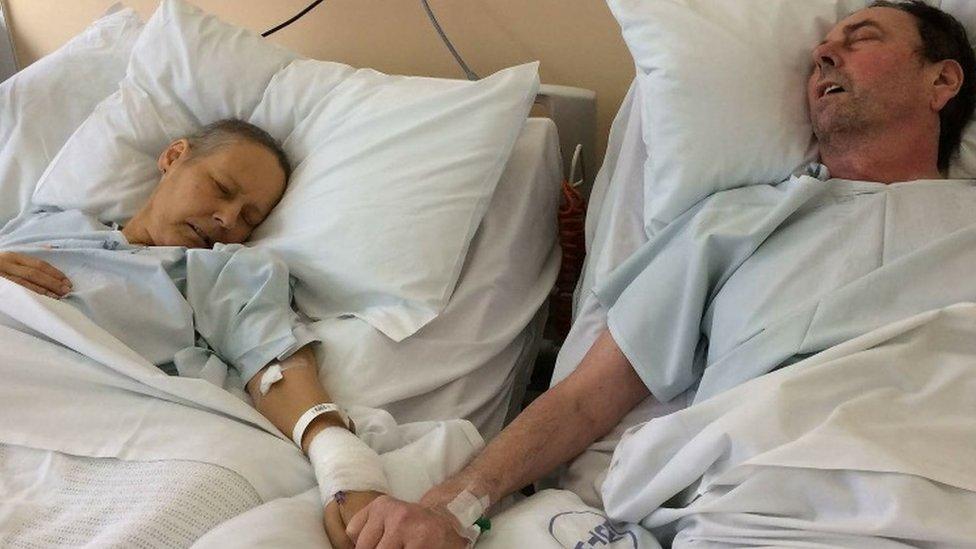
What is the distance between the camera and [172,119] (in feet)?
5.30

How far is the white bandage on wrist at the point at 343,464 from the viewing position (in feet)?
3.23

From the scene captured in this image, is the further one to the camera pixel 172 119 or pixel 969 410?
pixel 172 119

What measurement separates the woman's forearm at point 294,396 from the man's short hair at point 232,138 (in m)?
0.43

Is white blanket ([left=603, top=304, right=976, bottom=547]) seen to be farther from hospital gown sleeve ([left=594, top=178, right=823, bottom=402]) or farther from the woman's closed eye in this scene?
the woman's closed eye

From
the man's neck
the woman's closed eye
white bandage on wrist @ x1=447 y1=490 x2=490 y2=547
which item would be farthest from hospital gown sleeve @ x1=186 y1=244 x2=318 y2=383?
the man's neck

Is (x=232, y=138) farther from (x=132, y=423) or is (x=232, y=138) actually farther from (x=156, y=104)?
(x=132, y=423)

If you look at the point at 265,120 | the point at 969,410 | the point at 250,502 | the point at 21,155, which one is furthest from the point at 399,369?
the point at 21,155

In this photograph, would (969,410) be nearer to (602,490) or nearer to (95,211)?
(602,490)

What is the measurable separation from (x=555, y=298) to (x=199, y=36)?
2.88ft

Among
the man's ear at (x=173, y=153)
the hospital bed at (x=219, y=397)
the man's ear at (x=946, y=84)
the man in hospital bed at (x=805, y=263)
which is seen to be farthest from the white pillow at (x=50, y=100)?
the man's ear at (x=946, y=84)

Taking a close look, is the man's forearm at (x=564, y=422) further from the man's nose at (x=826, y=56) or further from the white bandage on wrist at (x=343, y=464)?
the man's nose at (x=826, y=56)

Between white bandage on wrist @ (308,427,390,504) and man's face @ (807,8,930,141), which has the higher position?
man's face @ (807,8,930,141)

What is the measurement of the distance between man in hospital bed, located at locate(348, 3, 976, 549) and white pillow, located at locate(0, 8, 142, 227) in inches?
45.5

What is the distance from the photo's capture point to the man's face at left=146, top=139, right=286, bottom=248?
54.9 inches
